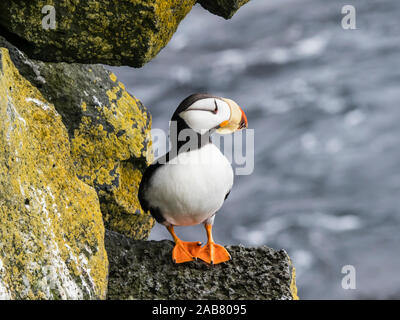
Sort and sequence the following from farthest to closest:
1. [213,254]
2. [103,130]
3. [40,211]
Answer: [103,130], [213,254], [40,211]

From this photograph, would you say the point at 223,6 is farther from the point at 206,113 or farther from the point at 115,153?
the point at 115,153

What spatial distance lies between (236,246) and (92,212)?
110 centimetres

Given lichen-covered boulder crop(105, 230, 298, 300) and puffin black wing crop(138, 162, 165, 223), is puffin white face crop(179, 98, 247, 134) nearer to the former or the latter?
puffin black wing crop(138, 162, 165, 223)

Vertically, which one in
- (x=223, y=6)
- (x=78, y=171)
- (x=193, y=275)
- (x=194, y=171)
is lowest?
(x=193, y=275)

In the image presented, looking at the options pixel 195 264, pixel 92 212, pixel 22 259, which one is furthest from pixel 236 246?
pixel 22 259

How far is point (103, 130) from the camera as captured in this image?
15.9ft

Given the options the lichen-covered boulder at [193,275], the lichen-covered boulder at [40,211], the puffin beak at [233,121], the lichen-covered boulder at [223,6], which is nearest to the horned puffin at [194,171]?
the puffin beak at [233,121]

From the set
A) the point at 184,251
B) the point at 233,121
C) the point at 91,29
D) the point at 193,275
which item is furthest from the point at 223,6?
the point at 193,275

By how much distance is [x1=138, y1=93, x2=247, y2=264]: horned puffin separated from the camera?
4.01 meters

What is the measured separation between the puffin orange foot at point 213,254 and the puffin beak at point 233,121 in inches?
31.8

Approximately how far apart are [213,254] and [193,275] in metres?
0.25

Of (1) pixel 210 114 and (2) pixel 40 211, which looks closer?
(2) pixel 40 211

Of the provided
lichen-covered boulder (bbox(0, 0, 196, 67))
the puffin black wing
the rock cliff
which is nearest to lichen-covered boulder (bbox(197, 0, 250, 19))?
the rock cliff

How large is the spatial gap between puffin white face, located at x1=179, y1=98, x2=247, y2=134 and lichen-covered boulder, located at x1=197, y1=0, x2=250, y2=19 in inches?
38.0
